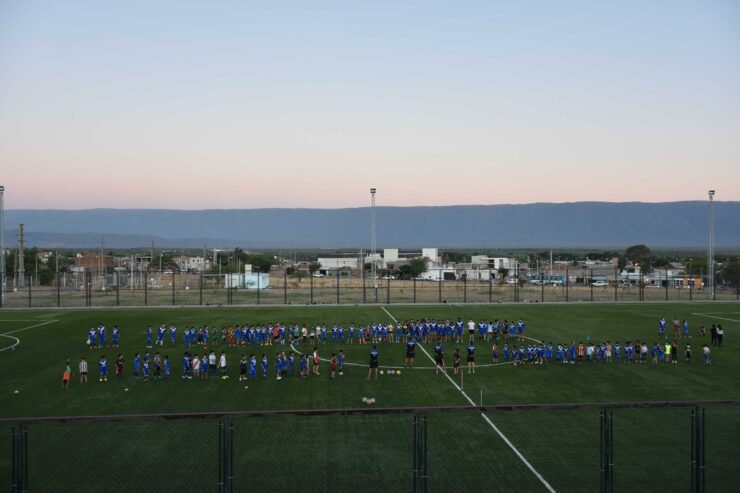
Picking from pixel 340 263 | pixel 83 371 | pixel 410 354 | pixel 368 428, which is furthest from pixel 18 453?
pixel 340 263

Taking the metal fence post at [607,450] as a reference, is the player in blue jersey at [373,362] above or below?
below

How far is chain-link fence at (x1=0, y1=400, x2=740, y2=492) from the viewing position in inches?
520

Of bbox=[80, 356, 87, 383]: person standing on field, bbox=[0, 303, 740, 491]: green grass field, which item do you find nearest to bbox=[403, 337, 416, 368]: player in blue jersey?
bbox=[0, 303, 740, 491]: green grass field

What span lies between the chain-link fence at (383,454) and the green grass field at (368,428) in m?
0.05

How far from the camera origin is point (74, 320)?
1591 inches

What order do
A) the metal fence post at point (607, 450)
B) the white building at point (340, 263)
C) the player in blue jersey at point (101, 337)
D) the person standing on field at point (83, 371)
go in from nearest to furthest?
the metal fence post at point (607, 450) → the person standing on field at point (83, 371) → the player in blue jersey at point (101, 337) → the white building at point (340, 263)

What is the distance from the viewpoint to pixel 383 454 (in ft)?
49.6

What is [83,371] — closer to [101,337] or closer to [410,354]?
[101,337]

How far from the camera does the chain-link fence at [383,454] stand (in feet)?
43.3

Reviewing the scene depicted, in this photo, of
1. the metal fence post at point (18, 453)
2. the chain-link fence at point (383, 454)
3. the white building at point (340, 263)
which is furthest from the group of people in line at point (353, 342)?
the white building at point (340, 263)

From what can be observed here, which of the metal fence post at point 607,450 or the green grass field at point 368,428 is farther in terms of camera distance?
the green grass field at point 368,428

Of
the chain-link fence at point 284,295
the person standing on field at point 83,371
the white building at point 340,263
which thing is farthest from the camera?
the white building at point 340,263

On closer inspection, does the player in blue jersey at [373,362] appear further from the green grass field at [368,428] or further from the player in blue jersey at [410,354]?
the player in blue jersey at [410,354]

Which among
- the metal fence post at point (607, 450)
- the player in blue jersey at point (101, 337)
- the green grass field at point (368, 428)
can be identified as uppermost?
the metal fence post at point (607, 450)
